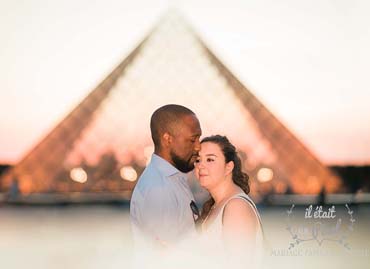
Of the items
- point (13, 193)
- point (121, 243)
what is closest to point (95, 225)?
point (121, 243)

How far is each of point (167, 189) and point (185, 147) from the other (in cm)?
19

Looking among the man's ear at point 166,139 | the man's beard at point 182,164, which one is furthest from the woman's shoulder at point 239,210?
the man's ear at point 166,139

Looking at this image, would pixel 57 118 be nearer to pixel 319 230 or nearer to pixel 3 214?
pixel 3 214

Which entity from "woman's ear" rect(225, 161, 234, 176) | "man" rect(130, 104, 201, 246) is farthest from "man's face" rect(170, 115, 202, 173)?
"woman's ear" rect(225, 161, 234, 176)

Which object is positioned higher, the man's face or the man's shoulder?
the man's face

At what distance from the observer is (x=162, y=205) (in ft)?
9.43

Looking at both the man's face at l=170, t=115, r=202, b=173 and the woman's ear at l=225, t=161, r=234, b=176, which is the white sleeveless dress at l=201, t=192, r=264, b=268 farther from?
the man's face at l=170, t=115, r=202, b=173

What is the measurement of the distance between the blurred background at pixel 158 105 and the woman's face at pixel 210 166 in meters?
0.04

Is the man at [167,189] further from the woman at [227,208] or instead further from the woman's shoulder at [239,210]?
the woman's shoulder at [239,210]

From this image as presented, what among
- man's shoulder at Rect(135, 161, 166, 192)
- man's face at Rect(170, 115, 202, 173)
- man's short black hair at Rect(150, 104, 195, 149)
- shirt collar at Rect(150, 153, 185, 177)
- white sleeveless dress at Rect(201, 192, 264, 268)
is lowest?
white sleeveless dress at Rect(201, 192, 264, 268)

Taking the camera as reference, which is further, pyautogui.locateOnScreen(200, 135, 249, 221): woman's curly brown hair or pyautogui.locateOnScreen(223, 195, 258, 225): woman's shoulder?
pyautogui.locateOnScreen(200, 135, 249, 221): woman's curly brown hair

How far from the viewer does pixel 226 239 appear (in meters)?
2.80

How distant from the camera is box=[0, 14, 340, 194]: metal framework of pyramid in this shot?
2.90 m

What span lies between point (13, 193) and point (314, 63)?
1.43 metres
